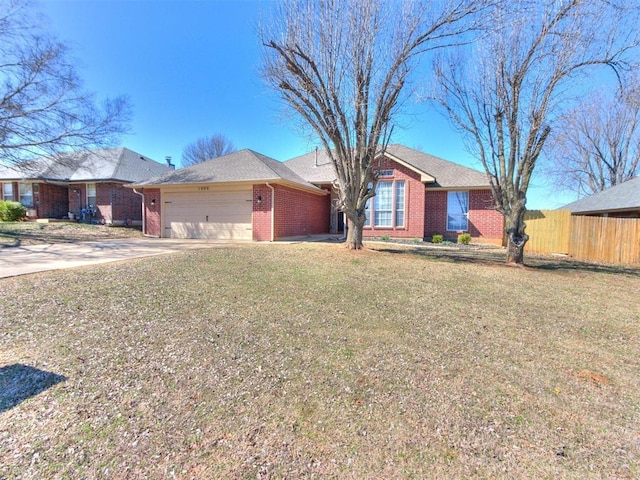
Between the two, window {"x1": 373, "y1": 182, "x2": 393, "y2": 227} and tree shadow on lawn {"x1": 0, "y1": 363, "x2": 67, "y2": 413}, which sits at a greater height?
window {"x1": 373, "y1": 182, "x2": 393, "y2": 227}

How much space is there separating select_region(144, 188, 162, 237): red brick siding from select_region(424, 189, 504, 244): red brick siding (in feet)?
43.7

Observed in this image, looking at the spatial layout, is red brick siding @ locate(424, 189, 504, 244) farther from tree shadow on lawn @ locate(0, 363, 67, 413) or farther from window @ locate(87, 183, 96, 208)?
window @ locate(87, 183, 96, 208)

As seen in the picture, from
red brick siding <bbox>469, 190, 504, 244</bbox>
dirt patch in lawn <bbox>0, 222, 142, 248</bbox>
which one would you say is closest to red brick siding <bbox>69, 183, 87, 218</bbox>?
dirt patch in lawn <bbox>0, 222, 142, 248</bbox>

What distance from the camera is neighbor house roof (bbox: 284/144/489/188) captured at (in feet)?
51.1

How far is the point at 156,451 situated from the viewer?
6.79 ft

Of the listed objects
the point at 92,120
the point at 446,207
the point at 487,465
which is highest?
Answer: the point at 92,120

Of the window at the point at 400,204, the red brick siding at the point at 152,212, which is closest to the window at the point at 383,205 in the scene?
the window at the point at 400,204

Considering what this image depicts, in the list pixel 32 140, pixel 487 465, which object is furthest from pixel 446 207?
pixel 32 140

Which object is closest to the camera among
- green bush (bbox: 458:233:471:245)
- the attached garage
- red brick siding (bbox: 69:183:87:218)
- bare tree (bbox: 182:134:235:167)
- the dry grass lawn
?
the dry grass lawn

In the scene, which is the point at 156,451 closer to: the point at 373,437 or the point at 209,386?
the point at 209,386

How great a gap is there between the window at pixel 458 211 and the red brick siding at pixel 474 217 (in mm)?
183

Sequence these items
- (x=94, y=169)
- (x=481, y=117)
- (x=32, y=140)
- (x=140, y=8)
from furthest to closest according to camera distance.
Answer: (x=94, y=169)
(x=32, y=140)
(x=140, y=8)
(x=481, y=117)

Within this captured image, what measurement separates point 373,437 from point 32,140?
1713 cm

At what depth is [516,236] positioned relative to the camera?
896 cm
